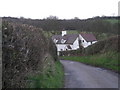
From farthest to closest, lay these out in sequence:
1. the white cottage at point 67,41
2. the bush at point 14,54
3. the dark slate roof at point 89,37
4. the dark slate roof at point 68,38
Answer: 1. the dark slate roof at point 89,37
2. the dark slate roof at point 68,38
3. the white cottage at point 67,41
4. the bush at point 14,54

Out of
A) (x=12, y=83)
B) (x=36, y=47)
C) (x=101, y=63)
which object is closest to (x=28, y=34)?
(x=36, y=47)

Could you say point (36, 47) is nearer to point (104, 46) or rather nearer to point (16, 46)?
point (16, 46)

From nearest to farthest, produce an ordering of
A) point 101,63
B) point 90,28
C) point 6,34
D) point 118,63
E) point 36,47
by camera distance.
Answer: point 6,34 → point 36,47 → point 118,63 → point 101,63 → point 90,28

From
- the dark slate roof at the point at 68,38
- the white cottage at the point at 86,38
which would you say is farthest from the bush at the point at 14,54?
the white cottage at the point at 86,38

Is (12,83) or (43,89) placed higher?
(12,83)

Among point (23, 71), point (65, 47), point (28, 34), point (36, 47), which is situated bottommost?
point (65, 47)

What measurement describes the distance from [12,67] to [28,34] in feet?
6.04

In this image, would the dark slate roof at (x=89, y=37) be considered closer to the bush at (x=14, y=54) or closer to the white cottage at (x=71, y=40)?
the white cottage at (x=71, y=40)

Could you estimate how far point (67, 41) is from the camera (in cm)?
5653

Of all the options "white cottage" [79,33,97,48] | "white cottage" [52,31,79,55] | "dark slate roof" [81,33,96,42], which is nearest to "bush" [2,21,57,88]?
"white cottage" [52,31,79,55]

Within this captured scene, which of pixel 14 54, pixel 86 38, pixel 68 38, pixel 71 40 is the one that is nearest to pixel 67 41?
pixel 68 38

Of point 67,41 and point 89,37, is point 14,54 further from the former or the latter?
point 89,37

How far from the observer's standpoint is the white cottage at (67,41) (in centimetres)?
5549

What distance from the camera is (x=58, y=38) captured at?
5691 cm
